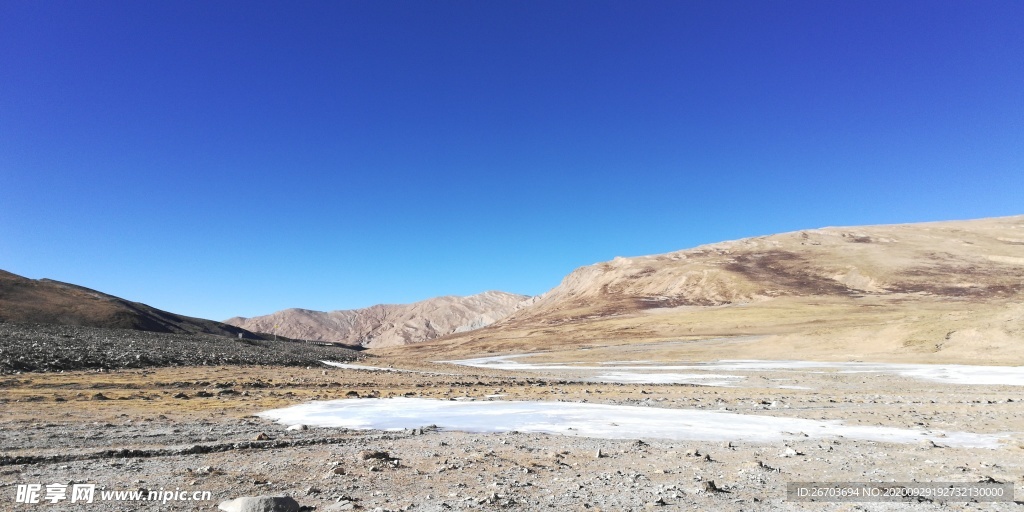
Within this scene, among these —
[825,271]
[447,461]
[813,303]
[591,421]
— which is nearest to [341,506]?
[447,461]

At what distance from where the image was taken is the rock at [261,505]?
21.0 ft

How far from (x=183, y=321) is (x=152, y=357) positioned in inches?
4413

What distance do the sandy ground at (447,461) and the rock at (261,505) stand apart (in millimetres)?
605

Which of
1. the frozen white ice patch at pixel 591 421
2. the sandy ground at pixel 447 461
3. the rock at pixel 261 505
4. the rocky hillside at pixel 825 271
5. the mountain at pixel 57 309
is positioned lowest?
the frozen white ice patch at pixel 591 421

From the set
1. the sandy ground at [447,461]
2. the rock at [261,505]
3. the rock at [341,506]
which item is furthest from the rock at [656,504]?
the rock at [261,505]

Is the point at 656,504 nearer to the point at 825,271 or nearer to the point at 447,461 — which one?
the point at 447,461

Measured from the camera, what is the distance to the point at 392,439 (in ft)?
42.5

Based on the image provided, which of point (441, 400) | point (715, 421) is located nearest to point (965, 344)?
point (715, 421)

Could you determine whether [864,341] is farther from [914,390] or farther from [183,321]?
[183,321]

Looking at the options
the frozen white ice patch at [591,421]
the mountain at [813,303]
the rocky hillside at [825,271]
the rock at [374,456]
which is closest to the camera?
the rock at [374,456]

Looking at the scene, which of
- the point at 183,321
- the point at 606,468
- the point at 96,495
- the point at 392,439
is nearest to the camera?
the point at 96,495

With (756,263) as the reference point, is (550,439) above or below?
below

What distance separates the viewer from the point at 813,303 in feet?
360

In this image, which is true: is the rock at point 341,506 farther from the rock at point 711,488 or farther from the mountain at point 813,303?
the mountain at point 813,303
